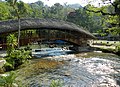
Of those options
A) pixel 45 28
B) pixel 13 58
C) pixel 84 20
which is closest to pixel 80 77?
pixel 13 58

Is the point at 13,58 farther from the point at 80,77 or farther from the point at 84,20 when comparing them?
the point at 84,20

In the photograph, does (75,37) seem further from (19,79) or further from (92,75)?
(19,79)

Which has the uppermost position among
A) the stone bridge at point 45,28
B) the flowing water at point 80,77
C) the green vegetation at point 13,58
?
the stone bridge at point 45,28

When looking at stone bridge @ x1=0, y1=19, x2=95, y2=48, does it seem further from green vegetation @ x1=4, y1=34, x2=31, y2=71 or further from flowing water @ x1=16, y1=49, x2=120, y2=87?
flowing water @ x1=16, y1=49, x2=120, y2=87

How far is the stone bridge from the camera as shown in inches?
1353

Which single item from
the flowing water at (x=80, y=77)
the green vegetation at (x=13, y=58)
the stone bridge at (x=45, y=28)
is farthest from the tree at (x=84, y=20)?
the flowing water at (x=80, y=77)

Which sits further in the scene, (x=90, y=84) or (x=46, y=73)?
(x=46, y=73)

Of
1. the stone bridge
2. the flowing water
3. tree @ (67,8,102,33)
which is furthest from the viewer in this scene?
tree @ (67,8,102,33)

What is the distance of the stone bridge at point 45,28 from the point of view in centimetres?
3438

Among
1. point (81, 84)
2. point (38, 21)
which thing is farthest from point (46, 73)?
point (38, 21)

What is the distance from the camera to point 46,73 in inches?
871

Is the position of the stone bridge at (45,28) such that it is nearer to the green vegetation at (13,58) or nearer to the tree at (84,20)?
the green vegetation at (13,58)

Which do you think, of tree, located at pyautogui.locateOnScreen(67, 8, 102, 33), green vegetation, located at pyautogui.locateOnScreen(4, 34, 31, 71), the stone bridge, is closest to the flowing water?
green vegetation, located at pyautogui.locateOnScreen(4, 34, 31, 71)

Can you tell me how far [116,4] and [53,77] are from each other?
39.1 feet
